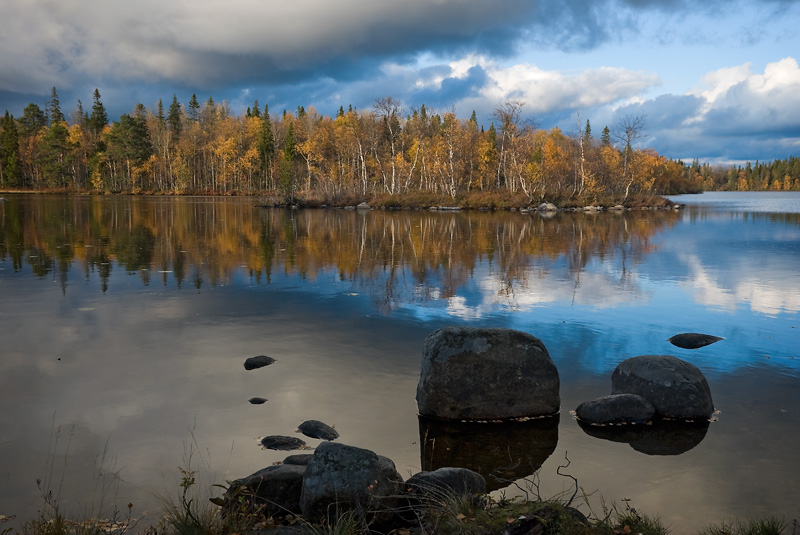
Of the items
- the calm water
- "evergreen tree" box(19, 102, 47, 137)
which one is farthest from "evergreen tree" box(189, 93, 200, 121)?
the calm water

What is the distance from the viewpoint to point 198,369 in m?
10.1

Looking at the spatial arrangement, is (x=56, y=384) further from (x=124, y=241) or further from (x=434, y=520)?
(x=124, y=241)

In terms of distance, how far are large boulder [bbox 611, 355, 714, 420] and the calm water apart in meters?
0.34

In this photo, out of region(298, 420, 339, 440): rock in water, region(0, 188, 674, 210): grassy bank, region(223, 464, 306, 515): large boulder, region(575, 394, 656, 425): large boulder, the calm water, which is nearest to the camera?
region(223, 464, 306, 515): large boulder

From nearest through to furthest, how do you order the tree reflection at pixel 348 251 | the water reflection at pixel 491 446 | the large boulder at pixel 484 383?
the water reflection at pixel 491 446
the large boulder at pixel 484 383
the tree reflection at pixel 348 251

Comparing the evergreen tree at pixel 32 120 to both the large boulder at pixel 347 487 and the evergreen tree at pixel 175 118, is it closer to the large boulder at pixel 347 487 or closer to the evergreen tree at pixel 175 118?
the evergreen tree at pixel 175 118

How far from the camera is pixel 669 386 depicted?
329 inches

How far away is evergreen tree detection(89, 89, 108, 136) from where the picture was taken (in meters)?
132

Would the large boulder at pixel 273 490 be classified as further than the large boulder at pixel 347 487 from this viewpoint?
Yes

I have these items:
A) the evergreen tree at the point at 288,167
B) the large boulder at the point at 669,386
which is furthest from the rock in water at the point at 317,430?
the evergreen tree at the point at 288,167

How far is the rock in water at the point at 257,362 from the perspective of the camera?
10.2m

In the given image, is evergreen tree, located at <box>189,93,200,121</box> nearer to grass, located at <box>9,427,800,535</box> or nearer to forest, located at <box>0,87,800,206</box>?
forest, located at <box>0,87,800,206</box>

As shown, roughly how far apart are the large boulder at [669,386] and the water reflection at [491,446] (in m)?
1.31

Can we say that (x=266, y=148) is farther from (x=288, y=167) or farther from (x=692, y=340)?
(x=692, y=340)
